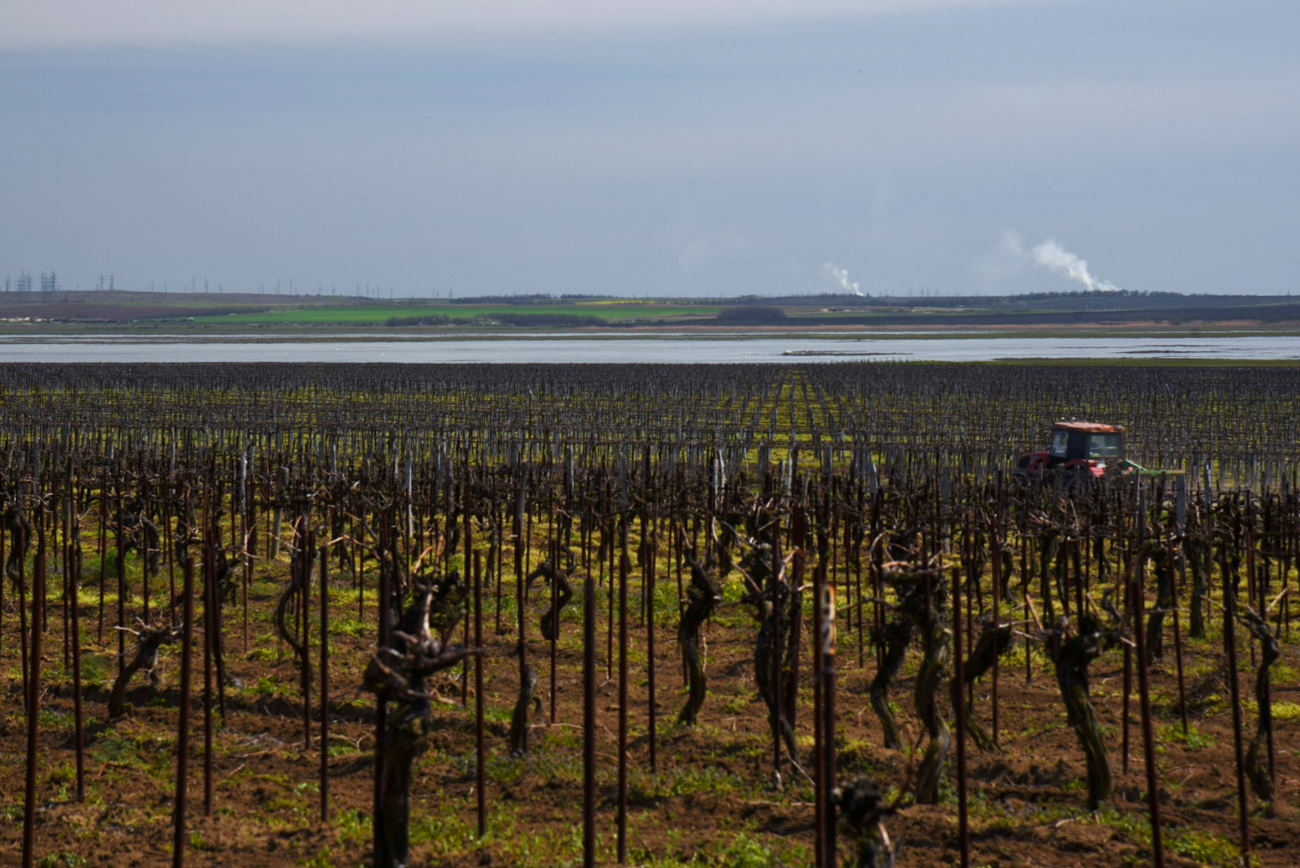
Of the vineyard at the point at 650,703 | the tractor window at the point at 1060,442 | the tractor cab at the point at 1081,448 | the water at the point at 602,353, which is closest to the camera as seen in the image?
the vineyard at the point at 650,703

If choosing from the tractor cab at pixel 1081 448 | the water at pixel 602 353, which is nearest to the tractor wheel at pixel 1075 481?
the tractor cab at pixel 1081 448

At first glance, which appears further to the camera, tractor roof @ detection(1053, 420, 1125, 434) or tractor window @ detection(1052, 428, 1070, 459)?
tractor window @ detection(1052, 428, 1070, 459)

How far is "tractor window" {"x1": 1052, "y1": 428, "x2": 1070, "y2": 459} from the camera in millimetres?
29578

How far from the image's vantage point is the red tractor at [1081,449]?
1125 inches

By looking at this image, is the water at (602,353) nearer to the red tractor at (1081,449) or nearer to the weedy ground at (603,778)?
the red tractor at (1081,449)

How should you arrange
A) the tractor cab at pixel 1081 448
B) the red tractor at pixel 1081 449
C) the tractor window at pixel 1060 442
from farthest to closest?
the tractor window at pixel 1060 442 → the tractor cab at pixel 1081 448 → the red tractor at pixel 1081 449

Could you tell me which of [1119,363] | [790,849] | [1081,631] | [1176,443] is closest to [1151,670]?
[1081,631]

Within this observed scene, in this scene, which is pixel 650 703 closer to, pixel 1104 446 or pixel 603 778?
pixel 603 778

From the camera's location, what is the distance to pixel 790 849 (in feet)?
29.3

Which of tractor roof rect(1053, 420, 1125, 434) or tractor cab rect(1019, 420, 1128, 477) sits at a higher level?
tractor roof rect(1053, 420, 1125, 434)

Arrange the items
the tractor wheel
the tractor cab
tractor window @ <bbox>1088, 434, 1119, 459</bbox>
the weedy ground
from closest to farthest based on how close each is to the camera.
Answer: the weedy ground, the tractor wheel, the tractor cab, tractor window @ <bbox>1088, 434, 1119, 459</bbox>

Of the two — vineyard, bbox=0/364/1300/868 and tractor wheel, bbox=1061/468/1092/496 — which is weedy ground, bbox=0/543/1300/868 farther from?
tractor wheel, bbox=1061/468/1092/496

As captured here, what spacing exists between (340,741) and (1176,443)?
34615 mm

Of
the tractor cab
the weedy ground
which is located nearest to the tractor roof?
the tractor cab
